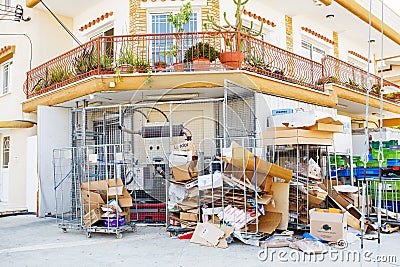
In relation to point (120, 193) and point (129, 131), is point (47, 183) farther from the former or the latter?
point (120, 193)

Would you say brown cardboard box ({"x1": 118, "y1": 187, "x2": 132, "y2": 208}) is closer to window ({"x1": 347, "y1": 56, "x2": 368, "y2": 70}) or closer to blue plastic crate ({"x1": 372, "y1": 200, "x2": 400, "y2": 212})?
blue plastic crate ({"x1": 372, "y1": 200, "x2": 400, "y2": 212})

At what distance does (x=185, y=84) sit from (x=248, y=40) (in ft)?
5.82

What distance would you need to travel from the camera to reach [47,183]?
9727 millimetres

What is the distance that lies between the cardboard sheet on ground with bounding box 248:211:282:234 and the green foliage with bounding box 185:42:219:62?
11.8ft

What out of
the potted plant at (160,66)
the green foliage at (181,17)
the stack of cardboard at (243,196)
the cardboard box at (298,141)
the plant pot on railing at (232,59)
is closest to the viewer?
the stack of cardboard at (243,196)

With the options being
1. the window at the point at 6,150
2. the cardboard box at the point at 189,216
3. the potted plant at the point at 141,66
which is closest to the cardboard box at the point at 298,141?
the cardboard box at the point at 189,216

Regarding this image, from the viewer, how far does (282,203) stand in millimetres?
6695

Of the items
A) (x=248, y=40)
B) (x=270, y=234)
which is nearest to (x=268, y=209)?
(x=270, y=234)

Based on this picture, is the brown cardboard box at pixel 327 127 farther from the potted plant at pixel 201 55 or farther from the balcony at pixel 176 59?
the potted plant at pixel 201 55

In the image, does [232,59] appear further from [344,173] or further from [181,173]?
[344,173]

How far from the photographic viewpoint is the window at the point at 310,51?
12945 millimetres

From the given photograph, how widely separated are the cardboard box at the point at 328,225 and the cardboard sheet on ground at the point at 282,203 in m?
0.51

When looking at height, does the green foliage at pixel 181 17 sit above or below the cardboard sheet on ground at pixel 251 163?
above

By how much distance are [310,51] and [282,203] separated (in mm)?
7968
